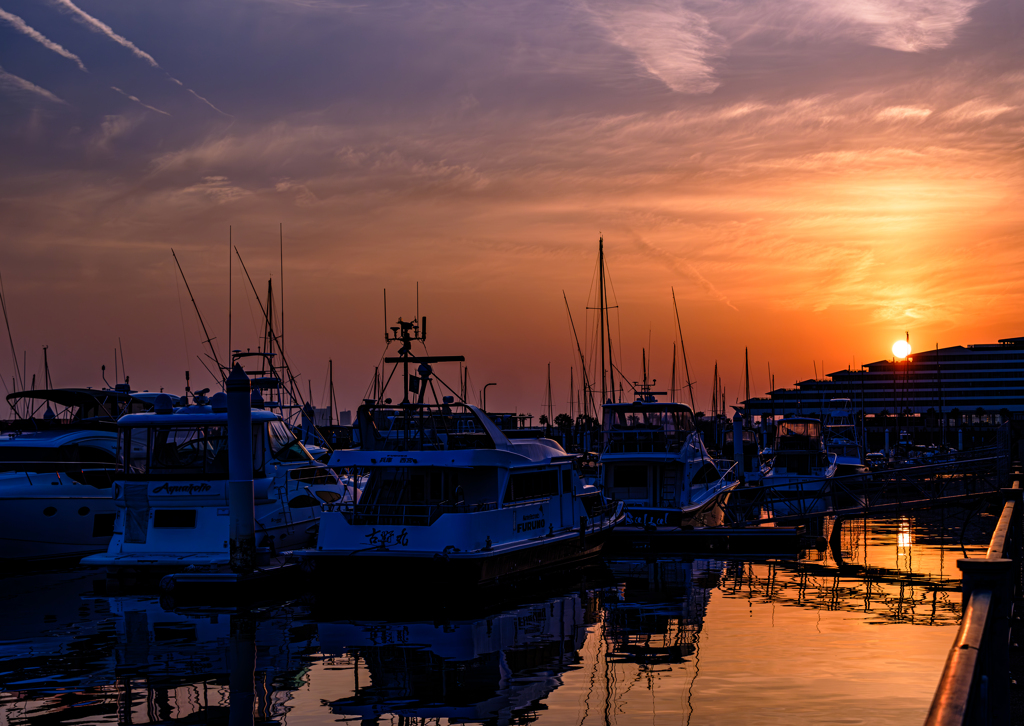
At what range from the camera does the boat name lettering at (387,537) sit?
21.9m

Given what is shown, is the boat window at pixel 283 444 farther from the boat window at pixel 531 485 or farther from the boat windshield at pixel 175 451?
the boat window at pixel 531 485

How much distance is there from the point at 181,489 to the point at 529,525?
338 inches

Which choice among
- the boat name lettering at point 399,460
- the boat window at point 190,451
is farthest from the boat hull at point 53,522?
the boat name lettering at point 399,460

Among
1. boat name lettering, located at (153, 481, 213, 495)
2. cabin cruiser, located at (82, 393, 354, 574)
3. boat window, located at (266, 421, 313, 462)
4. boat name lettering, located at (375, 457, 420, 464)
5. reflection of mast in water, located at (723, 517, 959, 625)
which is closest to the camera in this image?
reflection of mast in water, located at (723, 517, 959, 625)

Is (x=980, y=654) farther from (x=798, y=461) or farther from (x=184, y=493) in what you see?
(x=798, y=461)

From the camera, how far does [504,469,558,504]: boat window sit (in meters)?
24.4

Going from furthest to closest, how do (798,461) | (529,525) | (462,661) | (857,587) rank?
(798,461) < (529,525) < (857,587) < (462,661)

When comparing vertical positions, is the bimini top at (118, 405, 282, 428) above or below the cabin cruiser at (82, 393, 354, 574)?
above

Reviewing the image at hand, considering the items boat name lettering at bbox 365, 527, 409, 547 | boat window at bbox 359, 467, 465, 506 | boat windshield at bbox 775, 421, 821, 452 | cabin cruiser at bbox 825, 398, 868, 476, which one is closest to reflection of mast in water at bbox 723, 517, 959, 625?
boat window at bbox 359, 467, 465, 506

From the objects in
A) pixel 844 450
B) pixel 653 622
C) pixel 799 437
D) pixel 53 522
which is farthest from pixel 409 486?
pixel 844 450

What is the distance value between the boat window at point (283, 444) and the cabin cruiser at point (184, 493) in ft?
0.87

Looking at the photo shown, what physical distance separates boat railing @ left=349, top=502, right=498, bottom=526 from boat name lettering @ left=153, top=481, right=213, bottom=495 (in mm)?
3761

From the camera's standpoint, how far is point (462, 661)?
1694cm

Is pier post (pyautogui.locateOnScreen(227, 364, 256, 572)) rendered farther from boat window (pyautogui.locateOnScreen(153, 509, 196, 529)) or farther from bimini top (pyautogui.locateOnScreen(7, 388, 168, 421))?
bimini top (pyautogui.locateOnScreen(7, 388, 168, 421))
